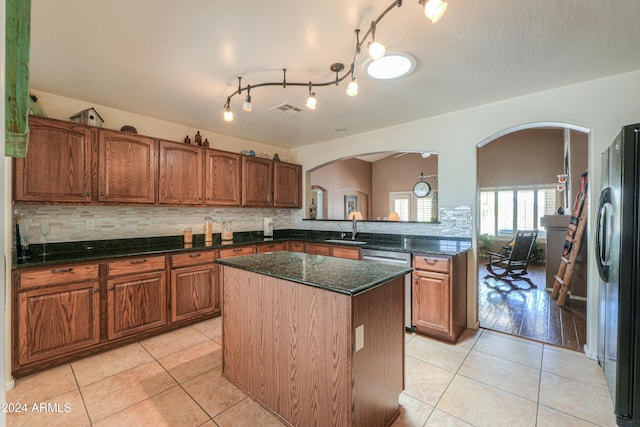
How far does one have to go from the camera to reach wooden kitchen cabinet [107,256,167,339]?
9.03ft

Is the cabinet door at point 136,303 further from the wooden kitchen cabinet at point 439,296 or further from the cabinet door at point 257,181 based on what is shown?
the wooden kitchen cabinet at point 439,296

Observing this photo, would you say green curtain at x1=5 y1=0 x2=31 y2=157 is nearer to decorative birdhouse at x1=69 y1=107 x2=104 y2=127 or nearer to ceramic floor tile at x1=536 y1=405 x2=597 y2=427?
decorative birdhouse at x1=69 y1=107 x2=104 y2=127

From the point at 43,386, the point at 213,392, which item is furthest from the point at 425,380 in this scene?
the point at 43,386

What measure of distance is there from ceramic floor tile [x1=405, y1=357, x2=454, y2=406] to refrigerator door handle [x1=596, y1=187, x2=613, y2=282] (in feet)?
4.41

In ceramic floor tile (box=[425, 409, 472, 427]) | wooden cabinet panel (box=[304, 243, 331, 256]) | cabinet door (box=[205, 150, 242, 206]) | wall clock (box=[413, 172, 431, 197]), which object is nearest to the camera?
ceramic floor tile (box=[425, 409, 472, 427])

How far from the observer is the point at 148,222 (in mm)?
3568

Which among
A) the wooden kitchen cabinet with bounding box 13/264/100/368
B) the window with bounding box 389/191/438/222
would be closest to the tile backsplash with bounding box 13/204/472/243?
the wooden kitchen cabinet with bounding box 13/264/100/368

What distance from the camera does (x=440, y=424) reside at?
185cm

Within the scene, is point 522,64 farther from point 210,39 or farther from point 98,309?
point 98,309

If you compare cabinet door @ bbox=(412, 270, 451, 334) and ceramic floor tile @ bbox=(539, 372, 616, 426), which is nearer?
ceramic floor tile @ bbox=(539, 372, 616, 426)

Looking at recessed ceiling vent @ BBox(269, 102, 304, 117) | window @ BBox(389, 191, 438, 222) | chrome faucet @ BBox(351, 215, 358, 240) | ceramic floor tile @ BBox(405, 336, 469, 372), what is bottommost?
ceramic floor tile @ BBox(405, 336, 469, 372)

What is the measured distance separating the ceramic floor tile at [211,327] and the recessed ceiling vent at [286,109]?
8.16 feet

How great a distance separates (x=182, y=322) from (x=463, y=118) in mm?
3829

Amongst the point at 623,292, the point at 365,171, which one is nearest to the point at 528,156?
the point at 365,171
